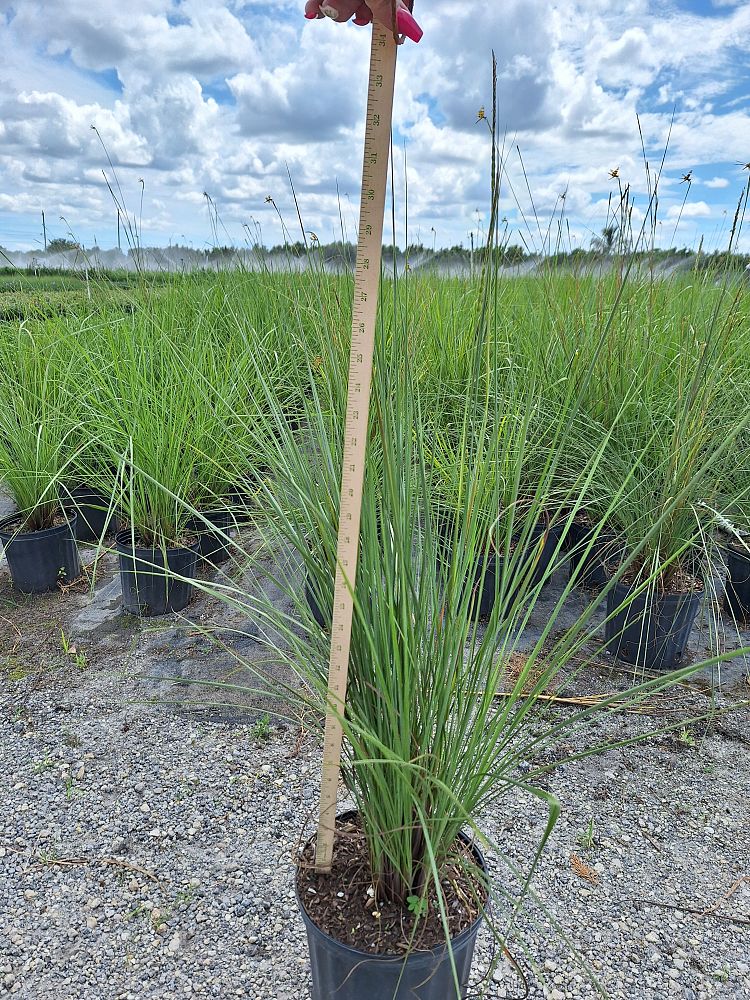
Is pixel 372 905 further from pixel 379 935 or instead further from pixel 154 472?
pixel 154 472

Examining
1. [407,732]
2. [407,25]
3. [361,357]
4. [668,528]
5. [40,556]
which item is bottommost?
[40,556]

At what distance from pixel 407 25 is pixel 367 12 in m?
0.07

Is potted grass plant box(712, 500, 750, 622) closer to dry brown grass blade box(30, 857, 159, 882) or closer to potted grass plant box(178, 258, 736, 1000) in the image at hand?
potted grass plant box(178, 258, 736, 1000)

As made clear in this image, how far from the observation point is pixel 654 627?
2.10 metres

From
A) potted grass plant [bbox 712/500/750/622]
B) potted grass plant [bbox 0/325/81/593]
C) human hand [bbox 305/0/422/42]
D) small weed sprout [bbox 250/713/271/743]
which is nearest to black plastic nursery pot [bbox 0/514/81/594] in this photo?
potted grass plant [bbox 0/325/81/593]

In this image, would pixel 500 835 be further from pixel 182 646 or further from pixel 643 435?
pixel 643 435

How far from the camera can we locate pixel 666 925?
1.34 meters

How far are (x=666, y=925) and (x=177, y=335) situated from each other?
2868 millimetres

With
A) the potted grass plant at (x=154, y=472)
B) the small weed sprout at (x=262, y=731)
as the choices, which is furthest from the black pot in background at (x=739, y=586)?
the potted grass plant at (x=154, y=472)

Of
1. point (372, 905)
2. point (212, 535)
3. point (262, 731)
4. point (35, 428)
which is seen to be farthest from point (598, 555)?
point (35, 428)

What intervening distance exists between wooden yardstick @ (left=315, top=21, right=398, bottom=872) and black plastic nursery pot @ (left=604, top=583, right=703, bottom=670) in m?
1.29

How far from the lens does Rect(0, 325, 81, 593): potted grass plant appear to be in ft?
8.24

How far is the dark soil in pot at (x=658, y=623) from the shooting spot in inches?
81.0

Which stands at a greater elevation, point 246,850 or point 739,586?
point 739,586
